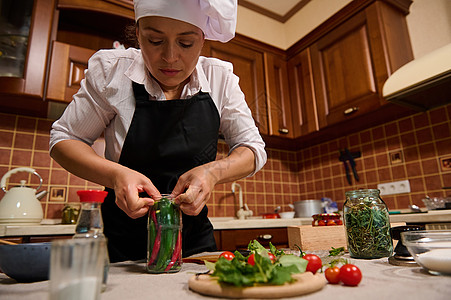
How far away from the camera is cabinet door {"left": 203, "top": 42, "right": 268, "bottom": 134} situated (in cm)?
230

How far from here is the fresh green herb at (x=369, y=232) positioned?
2.27ft

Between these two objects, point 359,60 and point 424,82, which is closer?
point 424,82

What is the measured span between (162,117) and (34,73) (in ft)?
3.55

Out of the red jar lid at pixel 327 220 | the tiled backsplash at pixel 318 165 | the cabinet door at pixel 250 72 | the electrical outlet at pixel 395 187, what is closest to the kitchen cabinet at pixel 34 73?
the tiled backsplash at pixel 318 165

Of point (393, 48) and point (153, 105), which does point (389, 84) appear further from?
point (153, 105)

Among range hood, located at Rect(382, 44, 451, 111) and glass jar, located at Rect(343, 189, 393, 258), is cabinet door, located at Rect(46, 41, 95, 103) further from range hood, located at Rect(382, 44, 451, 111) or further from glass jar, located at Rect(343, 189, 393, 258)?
range hood, located at Rect(382, 44, 451, 111)

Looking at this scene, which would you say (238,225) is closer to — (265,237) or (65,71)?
(265,237)

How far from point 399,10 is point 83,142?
7.34ft

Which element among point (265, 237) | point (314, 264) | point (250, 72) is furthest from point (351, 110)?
point (314, 264)

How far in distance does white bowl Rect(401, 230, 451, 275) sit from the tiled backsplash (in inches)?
61.9

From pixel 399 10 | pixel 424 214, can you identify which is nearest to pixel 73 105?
pixel 424 214

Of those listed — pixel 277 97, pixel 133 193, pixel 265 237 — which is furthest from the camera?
pixel 277 97

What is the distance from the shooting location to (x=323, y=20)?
106 inches

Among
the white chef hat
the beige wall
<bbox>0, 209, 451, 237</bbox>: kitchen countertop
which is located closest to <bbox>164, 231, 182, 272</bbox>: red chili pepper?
the white chef hat
